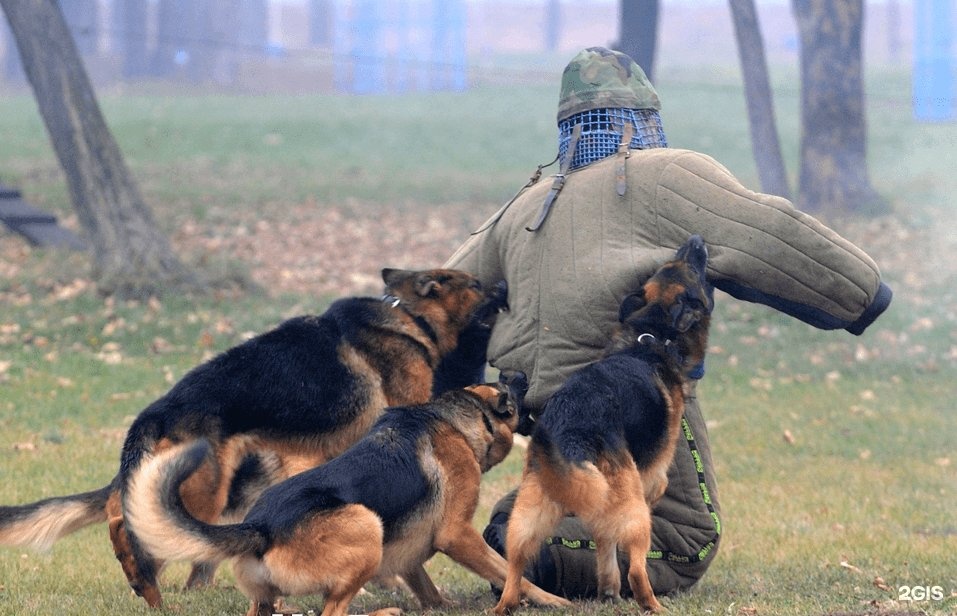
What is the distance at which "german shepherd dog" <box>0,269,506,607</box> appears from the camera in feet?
16.3

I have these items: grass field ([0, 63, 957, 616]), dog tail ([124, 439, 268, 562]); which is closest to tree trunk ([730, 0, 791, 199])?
grass field ([0, 63, 957, 616])

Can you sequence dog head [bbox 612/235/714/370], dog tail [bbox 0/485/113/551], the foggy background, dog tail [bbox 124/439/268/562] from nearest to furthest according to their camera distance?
dog tail [bbox 124/439/268/562]
dog head [bbox 612/235/714/370]
dog tail [bbox 0/485/113/551]
the foggy background

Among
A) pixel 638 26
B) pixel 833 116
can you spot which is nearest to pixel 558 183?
pixel 833 116

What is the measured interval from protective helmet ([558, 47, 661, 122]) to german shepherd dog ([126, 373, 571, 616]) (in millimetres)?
1354

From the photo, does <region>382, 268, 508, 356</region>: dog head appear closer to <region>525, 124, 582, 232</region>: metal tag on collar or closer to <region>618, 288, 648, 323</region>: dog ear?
<region>525, 124, 582, 232</region>: metal tag on collar

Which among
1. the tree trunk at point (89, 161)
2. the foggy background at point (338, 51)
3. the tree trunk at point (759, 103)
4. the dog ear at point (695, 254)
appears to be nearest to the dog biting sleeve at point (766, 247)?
the dog ear at point (695, 254)

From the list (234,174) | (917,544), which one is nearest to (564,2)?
(234,174)

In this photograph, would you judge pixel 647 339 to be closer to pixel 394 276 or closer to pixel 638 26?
pixel 394 276

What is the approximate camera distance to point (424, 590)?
518 centimetres

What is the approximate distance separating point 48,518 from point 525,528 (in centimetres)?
207

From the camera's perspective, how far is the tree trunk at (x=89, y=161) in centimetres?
1320

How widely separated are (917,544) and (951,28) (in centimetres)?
3012

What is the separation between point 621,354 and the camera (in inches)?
193

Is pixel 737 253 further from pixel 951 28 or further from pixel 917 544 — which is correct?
pixel 951 28
